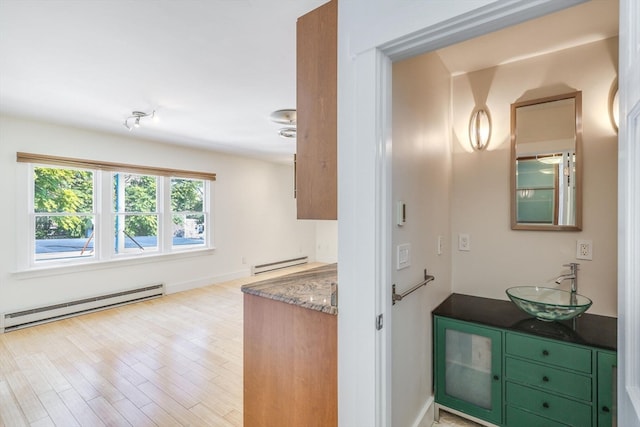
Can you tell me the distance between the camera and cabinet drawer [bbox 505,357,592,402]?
1.55m

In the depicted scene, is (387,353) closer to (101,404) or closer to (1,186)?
(101,404)

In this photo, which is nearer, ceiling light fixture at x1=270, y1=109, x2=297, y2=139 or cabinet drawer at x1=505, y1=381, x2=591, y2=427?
cabinet drawer at x1=505, y1=381, x2=591, y2=427

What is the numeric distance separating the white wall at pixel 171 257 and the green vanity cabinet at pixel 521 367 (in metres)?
4.30

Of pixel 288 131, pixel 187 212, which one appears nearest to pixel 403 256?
pixel 288 131

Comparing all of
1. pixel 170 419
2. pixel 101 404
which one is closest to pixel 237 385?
pixel 170 419

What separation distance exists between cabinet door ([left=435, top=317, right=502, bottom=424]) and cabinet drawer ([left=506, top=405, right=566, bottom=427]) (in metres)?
0.05

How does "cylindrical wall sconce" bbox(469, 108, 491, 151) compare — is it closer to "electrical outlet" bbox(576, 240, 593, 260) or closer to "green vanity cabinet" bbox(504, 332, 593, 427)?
"electrical outlet" bbox(576, 240, 593, 260)

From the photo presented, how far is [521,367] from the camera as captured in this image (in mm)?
1705

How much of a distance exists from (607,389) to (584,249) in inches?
30.6

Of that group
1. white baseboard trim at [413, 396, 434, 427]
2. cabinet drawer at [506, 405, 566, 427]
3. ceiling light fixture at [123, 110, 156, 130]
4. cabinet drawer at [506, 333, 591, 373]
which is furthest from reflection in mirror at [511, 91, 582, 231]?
ceiling light fixture at [123, 110, 156, 130]

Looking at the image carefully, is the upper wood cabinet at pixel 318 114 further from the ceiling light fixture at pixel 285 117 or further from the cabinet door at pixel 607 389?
the ceiling light fixture at pixel 285 117

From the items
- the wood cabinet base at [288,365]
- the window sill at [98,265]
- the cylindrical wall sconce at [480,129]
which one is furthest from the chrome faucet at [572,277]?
the window sill at [98,265]

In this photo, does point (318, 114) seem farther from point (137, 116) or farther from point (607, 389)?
point (137, 116)

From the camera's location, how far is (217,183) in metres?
5.53
